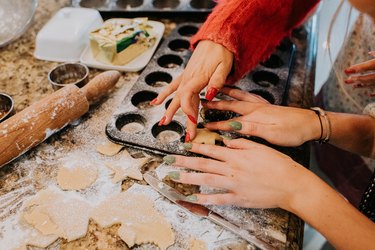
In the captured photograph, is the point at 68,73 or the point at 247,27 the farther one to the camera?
the point at 68,73

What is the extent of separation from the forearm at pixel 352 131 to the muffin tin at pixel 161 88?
20 centimetres

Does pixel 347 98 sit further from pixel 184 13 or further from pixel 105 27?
pixel 105 27

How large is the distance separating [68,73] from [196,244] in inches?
32.5

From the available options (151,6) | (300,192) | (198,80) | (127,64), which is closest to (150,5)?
(151,6)

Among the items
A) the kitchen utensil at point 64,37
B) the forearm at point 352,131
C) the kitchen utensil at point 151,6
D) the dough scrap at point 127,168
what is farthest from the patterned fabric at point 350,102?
the kitchen utensil at point 64,37

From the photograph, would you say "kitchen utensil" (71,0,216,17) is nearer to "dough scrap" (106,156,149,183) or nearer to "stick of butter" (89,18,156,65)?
"stick of butter" (89,18,156,65)

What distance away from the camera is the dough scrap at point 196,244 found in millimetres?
799

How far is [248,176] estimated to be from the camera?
84 cm

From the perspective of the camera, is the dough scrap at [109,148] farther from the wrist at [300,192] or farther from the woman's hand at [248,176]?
the wrist at [300,192]

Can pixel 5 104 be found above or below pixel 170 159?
below

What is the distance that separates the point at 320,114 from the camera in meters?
1.01

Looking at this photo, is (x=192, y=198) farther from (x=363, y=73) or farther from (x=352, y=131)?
(x=363, y=73)

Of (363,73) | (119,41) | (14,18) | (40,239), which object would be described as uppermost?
(363,73)

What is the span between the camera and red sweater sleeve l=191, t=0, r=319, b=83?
1076 millimetres
